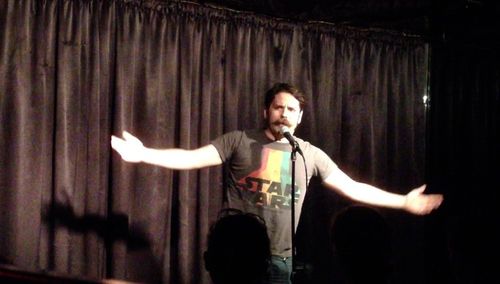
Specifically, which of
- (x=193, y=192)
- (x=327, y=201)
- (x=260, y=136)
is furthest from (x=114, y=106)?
(x=327, y=201)

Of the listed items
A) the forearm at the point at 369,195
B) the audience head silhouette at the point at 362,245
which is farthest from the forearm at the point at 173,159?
the audience head silhouette at the point at 362,245

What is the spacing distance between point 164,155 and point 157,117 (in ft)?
1.65

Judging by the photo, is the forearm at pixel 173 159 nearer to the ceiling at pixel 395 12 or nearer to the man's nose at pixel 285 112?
the man's nose at pixel 285 112

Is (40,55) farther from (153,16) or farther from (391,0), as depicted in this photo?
(391,0)

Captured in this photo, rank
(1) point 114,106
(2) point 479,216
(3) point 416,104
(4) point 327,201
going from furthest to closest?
1. (3) point 416,104
2. (4) point 327,201
3. (1) point 114,106
4. (2) point 479,216

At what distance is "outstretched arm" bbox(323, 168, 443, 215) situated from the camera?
3.31m

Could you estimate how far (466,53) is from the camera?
4.46 metres

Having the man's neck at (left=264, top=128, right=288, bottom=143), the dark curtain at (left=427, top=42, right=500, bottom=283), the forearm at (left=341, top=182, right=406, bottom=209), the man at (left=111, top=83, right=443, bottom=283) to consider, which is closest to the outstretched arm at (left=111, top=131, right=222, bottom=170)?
the man at (left=111, top=83, right=443, bottom=283)

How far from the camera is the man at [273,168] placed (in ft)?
9.93

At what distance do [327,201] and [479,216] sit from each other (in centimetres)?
245

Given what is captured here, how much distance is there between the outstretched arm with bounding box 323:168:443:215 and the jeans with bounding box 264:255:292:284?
0.69 m

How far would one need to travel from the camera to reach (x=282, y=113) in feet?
10.7

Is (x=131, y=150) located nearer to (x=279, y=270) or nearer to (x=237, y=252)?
(x=279, y=270)

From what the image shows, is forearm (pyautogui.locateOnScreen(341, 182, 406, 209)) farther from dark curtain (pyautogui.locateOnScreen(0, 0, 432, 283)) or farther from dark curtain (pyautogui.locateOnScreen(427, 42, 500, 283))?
dark curtain (pyautogui.locateOnScreen(427, 42, 500, 283))
